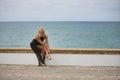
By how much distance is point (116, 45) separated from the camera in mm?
48500

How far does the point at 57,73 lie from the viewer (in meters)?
8.88

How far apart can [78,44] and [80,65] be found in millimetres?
41221

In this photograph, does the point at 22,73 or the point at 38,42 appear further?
the point at 38,42

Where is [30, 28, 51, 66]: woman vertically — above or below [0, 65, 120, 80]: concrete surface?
above

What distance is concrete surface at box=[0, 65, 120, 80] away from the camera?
330 inches

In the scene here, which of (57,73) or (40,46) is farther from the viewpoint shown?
(40,46)

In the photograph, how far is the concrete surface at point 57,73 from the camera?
8.38m

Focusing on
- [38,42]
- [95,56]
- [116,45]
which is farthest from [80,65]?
[116,45]

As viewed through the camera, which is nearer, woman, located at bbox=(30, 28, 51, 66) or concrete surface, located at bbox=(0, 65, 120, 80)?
concrete surface, located at bbox=(0, 65, 120, 80)

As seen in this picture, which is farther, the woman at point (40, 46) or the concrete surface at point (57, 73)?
the woman at point (40, 46)

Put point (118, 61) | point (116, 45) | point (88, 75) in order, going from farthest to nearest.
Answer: point (116, 45) → point (118, 61) → point (88, 75)

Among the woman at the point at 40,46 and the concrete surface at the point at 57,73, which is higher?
the woman at the point at 40,46

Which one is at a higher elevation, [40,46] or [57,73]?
[40,46]

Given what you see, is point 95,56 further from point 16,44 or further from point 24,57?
point 16,44
